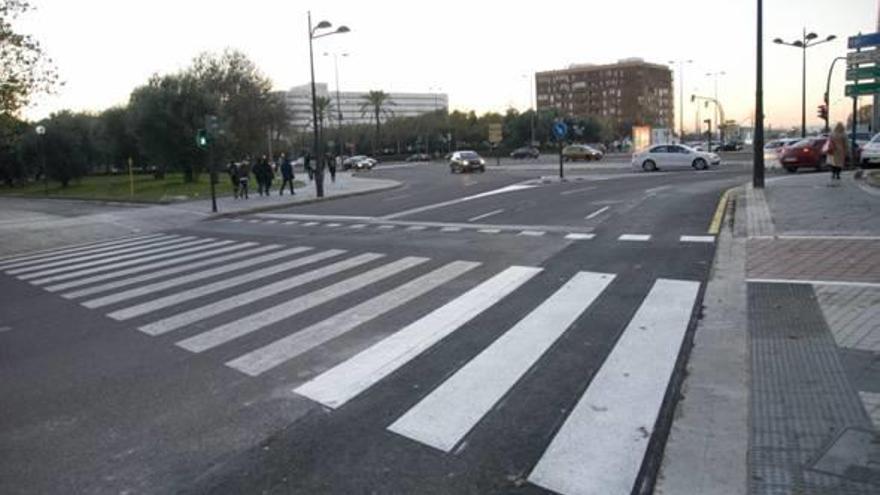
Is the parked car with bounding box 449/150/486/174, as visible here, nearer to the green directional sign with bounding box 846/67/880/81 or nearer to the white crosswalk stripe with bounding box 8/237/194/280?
the green directional sign with bounding box 846/67/880/81

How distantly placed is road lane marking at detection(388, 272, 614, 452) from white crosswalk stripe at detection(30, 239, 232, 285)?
924 cm

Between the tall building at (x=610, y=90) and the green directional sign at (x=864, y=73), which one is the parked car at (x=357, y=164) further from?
the tall building at (x=610, y=90)

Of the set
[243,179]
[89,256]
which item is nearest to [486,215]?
[89,256]

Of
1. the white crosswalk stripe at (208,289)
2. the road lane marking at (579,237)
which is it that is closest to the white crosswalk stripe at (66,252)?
the white crosswalk stripe at (208,289)

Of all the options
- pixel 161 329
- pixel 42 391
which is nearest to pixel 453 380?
pixel 42 391

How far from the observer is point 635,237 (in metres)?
13.8

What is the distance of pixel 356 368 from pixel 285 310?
2.80 m

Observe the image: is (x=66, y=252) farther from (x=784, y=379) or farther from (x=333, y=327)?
(x=784, y=379)

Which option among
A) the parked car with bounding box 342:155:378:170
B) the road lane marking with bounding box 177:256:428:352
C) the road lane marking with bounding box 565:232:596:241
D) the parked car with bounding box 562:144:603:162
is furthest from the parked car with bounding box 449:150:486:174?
the road lane marking with bounding box 177:256:428:352

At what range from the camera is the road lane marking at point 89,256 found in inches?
609

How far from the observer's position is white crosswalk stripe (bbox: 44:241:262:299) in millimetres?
11773

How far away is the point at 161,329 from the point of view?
8312 millimetres

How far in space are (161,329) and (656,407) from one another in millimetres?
5626

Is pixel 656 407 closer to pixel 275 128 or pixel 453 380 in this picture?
pixel 453 380
